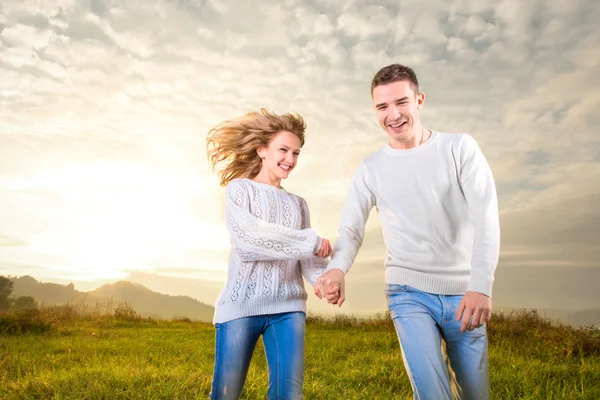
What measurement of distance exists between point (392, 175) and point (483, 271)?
3.09ft

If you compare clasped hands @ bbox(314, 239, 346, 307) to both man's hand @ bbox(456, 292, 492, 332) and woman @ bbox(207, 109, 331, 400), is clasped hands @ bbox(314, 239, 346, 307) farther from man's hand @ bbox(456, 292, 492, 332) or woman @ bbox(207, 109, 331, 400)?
man's hand @ bbox(456, 292, 492, 332)

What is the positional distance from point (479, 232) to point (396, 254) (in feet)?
1.84

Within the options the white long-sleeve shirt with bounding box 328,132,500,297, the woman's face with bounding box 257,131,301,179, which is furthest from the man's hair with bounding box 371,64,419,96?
the woman's face with bounding box 257,131,301,179

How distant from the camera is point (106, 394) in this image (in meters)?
6.01

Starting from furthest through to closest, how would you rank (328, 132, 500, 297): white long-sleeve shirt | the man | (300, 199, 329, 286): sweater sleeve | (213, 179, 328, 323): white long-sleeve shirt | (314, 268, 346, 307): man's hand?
(300, 199, 329, 286): sweater sleeve → (213, 179, 328, 323): white long-sleeve shirt → (314, 268, 346, 307): man's hand → (328, 132, 500, 297): white long-sleeve shirt → the man

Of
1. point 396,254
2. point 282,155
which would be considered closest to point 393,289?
point 396,254

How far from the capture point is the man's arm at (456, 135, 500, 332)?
3.28 meters

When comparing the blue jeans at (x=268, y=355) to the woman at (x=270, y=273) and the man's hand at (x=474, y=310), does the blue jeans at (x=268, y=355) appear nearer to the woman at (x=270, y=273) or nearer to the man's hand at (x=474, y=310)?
the woman at (x=270, y=273)

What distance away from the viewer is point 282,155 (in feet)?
14.6

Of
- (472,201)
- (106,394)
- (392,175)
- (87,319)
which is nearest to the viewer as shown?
(472,201)

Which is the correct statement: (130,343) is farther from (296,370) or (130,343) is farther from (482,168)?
(482,168)

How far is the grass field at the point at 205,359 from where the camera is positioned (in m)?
6.35

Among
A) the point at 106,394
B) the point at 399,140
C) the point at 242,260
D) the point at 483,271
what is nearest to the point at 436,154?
the point at 399,140

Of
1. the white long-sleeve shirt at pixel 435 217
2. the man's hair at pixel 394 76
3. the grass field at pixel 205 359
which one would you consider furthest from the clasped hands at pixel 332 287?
the grass field at pixel 205 359
